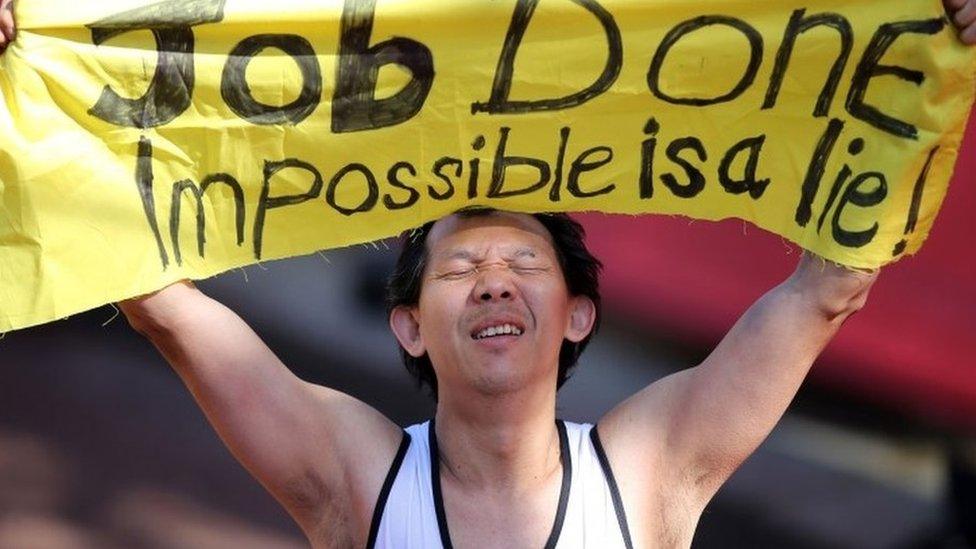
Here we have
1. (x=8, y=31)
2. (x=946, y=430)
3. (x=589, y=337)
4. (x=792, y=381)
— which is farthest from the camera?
(x=946, y=430)

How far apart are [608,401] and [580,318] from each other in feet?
2.31

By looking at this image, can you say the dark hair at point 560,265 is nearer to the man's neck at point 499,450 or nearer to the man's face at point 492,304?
the man's face at point 492,304

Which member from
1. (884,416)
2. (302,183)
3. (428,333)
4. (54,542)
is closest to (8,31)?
(302,183)

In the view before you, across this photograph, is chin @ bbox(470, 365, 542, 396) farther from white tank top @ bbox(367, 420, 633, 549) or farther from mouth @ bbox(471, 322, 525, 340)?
Answer: white tank top @ bbox(367, 420, 633, 549)

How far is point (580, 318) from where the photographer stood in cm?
299

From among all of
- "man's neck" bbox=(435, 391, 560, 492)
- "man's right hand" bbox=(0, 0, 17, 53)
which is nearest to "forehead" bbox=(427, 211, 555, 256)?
"man's neck" bbox=(435, 391, 560, 492)

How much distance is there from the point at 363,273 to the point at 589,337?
707mm

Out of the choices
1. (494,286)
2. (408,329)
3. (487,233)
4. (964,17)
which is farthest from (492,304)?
(964,17)

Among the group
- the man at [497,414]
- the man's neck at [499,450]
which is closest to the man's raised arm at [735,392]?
the man at [497,414]

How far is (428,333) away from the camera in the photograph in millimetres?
2891

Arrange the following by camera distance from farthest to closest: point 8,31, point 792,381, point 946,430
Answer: point 946,430, point 792,381, point 8,31

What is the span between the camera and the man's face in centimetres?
279

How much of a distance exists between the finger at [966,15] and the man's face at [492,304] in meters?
0.72

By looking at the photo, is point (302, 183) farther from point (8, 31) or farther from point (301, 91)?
point (8, 31)
